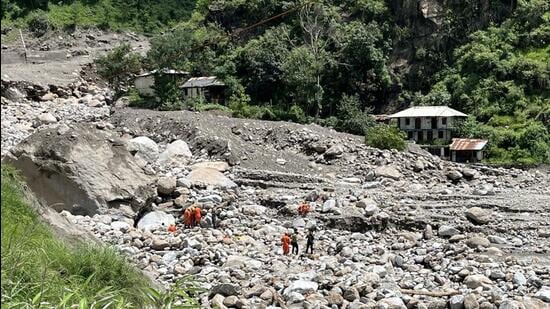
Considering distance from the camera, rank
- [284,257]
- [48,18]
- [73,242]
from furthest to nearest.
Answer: [48,18] < [284,257] < [73,242]

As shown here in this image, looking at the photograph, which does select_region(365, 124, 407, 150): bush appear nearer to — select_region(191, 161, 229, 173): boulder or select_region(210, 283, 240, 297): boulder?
select_region(191, 161, 229, 173): boulder

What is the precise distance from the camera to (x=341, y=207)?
63.2 ft

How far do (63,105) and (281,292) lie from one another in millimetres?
29298

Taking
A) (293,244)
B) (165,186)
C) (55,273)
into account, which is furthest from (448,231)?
(55,273)

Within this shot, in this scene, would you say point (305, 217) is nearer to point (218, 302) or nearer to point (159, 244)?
point (159, 244)

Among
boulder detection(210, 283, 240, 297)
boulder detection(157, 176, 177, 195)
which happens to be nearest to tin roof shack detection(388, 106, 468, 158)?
boulder detection(157, 176, 177, 195)

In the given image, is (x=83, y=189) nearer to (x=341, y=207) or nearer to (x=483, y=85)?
(x=341, y=207)

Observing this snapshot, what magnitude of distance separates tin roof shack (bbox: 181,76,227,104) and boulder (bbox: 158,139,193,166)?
525 inches

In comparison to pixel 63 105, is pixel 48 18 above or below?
above

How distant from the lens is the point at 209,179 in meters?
22.0

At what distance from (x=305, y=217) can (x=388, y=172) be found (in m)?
7.18

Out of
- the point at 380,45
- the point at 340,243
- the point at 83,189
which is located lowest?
the point at 340,243

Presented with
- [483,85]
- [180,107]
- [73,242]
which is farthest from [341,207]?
[483,85]

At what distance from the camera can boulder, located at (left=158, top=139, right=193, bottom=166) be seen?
25.1m
